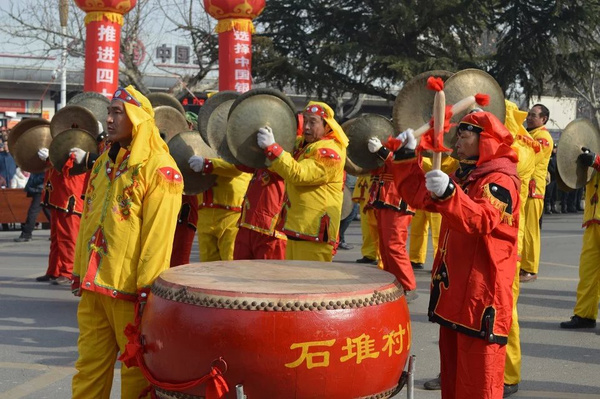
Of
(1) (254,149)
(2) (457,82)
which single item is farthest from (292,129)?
(2) (457,82)

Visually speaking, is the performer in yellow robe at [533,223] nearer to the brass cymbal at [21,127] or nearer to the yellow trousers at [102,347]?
the brass cymbal at [21,127]

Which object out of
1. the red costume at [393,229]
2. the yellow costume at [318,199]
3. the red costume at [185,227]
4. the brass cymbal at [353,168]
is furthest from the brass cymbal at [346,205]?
the yellow costume at [318,199]

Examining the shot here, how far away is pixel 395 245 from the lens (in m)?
8.47

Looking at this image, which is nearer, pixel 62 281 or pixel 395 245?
pixel 395 245

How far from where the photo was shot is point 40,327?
773cm

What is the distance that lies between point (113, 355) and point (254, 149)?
242 centimetres

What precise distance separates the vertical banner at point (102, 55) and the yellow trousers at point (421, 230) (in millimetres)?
7214

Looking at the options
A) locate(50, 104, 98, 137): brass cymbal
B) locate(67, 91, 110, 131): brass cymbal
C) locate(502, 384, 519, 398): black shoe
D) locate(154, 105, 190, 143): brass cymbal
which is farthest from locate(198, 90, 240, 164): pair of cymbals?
locate(502, 384, 519, 398): black shoe

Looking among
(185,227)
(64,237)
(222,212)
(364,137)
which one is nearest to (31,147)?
(64,237)

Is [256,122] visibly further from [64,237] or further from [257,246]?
[64,237]

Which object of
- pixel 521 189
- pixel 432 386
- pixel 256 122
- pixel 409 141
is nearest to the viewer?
pixel 409 141

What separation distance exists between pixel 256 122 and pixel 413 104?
1.43m

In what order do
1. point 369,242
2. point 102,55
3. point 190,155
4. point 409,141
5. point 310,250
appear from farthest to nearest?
point 102,55
point 369,242
point 190,155
point 310,250
point 409,141

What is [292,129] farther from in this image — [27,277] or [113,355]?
[27,277]
